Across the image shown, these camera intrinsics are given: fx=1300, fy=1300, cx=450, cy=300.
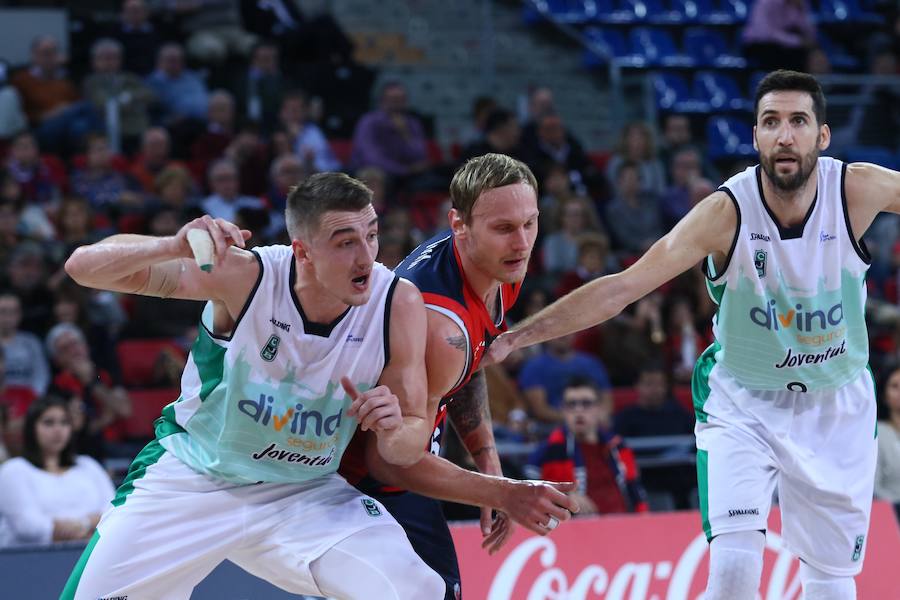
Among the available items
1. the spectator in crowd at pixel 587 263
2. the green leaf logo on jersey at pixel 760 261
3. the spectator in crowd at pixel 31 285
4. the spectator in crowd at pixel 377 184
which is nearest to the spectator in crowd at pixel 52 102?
the spectator in crowd at pixel 31 285

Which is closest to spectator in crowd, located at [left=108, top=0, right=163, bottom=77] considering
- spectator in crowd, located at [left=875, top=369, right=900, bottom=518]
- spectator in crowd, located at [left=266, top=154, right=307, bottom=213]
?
spectator in crowd, located at [left=266, top=154, right=307, bottom=213]

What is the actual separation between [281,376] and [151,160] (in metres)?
7.15

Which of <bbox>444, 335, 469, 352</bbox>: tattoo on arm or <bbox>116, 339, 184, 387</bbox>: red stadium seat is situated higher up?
<bbox>444, 335, 469, 352</bbox>: tattoo on arm

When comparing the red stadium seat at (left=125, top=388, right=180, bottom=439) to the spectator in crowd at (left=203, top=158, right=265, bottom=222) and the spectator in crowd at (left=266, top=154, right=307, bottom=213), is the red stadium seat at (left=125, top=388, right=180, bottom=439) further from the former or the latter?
the spectator in crowd at (left=266, top=154, right=307, bottom=213)

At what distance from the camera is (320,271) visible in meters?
4.67

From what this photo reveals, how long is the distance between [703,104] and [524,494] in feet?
36.7

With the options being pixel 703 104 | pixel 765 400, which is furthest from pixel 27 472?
pixel 703 104

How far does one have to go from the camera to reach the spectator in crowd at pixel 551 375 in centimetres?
989

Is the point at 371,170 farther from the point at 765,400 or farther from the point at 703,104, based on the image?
the point at 765,400

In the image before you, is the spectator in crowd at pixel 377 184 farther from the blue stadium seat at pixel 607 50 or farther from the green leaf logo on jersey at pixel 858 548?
the green leaf logo on jersey at pixel 858 548

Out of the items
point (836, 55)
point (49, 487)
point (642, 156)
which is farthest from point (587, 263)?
point (836, 55)

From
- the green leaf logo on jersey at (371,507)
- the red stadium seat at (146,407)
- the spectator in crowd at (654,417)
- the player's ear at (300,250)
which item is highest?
the player's ear at (300,250)

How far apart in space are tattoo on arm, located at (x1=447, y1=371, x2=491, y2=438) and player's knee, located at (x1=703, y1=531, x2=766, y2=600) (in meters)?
1.18

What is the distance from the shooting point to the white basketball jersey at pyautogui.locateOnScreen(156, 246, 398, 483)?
476 centimetres
